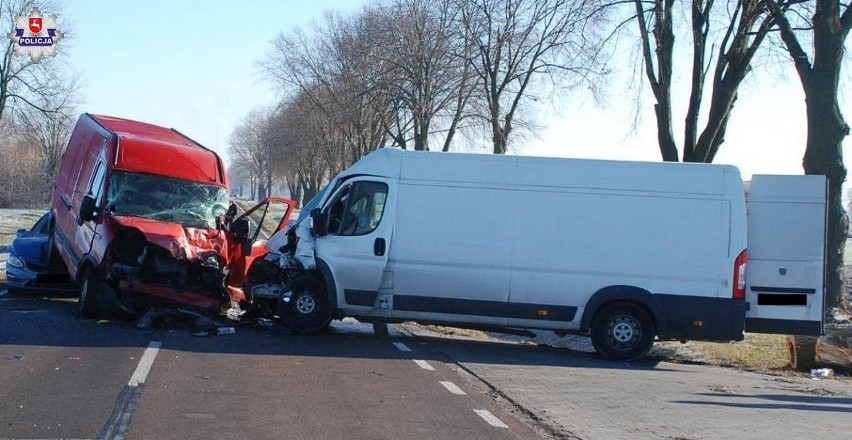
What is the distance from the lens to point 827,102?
16922 millimetres

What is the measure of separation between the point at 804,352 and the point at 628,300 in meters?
2.63

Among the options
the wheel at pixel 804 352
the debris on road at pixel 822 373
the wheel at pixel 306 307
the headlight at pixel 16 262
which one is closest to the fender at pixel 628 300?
the wheel at pixel 804 352

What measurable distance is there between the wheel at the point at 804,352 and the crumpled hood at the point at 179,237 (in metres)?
8.57

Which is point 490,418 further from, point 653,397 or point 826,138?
point 826,138

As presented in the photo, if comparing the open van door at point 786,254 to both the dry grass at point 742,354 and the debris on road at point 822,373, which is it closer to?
the debris on road at point 822,373

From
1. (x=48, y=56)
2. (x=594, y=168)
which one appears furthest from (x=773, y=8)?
(x=48, y=56)

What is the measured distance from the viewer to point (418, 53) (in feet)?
123

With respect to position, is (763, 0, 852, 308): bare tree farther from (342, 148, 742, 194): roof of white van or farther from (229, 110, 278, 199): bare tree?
(229, 110, 278, 199): bare tree

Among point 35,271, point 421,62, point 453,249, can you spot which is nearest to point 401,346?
point 453,249

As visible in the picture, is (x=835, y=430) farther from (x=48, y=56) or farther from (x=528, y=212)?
(x=48, y=56)

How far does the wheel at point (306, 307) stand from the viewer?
1355cm

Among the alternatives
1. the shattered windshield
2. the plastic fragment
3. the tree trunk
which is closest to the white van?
the plastic fragment

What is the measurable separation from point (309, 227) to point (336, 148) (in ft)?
169
